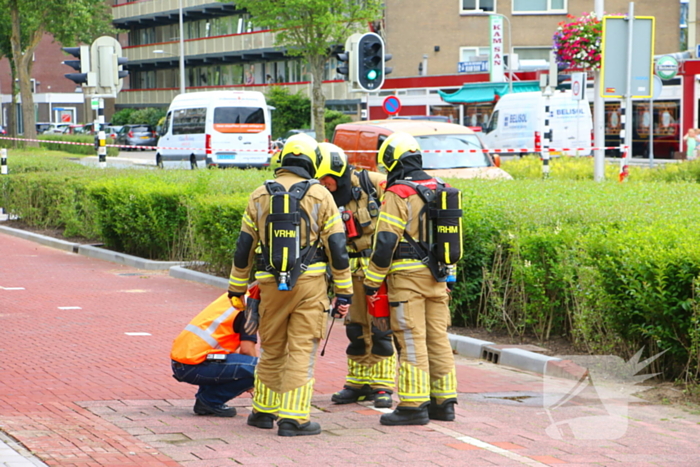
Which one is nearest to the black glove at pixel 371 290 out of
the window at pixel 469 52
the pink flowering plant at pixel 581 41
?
the pink flowering plant at pixel 581 41

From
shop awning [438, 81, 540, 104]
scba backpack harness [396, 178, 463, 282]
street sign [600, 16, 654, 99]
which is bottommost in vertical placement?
scba backpack harness [396, 178, 463, 282]

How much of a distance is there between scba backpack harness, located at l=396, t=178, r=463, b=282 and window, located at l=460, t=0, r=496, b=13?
48.0 metres

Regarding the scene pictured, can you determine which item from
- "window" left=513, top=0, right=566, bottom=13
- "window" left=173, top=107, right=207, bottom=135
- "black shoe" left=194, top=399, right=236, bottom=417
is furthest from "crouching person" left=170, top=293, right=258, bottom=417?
"window" left=513, top=0, right=566, bottom=13

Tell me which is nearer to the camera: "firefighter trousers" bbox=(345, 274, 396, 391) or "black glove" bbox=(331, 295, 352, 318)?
"black glove" bbox=(331, 295, 352, 318)

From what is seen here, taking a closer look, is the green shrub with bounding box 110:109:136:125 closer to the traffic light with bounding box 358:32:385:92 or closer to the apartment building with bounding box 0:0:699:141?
the apartment building with bounding box 0:0:699:141

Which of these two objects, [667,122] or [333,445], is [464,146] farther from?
[667,122]

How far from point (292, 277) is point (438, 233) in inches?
39.3

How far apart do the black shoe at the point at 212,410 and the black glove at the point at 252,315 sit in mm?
605

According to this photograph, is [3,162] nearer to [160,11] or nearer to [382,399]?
[382,399]

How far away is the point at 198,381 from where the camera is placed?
6273 mm

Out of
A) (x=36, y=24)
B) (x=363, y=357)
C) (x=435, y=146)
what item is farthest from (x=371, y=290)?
(x=36, y=24)

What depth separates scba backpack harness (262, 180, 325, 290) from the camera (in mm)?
5777

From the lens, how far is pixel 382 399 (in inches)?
266

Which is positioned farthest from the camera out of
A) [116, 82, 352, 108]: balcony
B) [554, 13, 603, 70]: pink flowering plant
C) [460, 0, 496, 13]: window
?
[116, 82, 352, 108]: balcony
